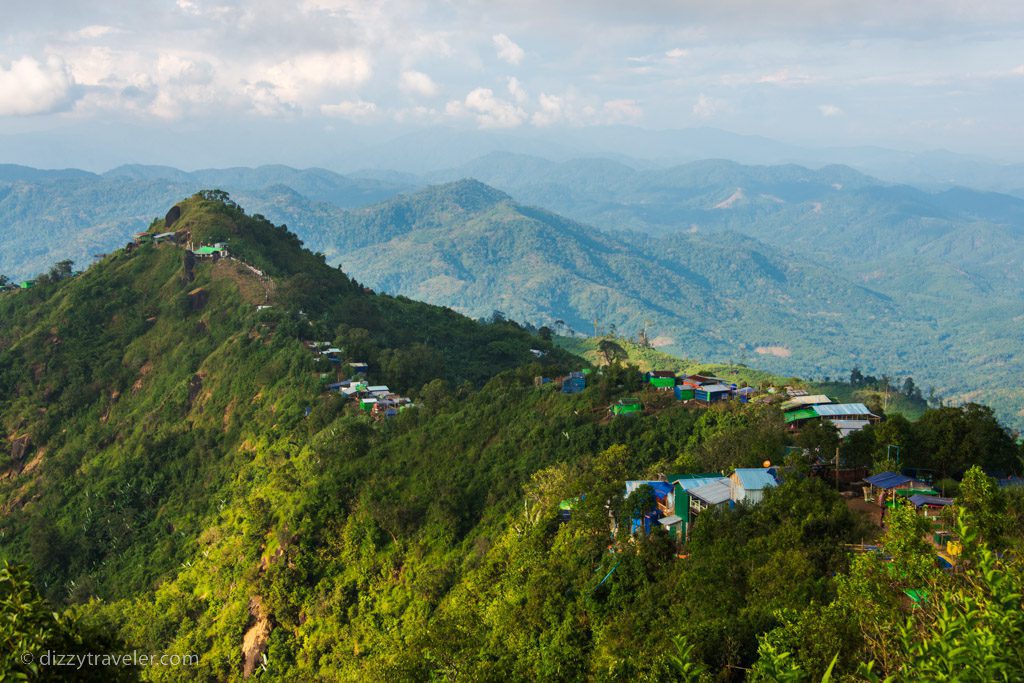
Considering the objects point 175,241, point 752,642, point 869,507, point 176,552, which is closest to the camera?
point 752,642

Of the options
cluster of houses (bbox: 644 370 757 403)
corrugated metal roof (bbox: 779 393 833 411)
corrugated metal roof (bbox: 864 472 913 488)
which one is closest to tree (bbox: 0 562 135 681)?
corrugated metal roof (bbox: 864 472 913 488)

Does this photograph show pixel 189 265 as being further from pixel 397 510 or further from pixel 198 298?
pixel 397 510

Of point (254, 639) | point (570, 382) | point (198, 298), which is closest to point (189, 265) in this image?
point (198, 298)

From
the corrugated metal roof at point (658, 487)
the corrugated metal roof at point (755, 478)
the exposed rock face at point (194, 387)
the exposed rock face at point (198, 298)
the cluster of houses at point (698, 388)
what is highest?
the exposed rock face at point (198, 298)

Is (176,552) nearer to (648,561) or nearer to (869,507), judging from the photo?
(648,561)

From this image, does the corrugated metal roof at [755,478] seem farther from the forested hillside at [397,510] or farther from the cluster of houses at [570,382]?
the cluster of houses at [570,382]

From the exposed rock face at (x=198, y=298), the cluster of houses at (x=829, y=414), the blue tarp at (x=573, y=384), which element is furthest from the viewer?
the exposed rock face at (x=198, y=298)

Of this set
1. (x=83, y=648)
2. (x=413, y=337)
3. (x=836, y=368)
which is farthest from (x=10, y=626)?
(x=836, y=368)

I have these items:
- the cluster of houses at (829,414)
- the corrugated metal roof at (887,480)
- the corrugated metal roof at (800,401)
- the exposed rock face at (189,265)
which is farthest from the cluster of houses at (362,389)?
the corrugated metal roof at (887,480)
